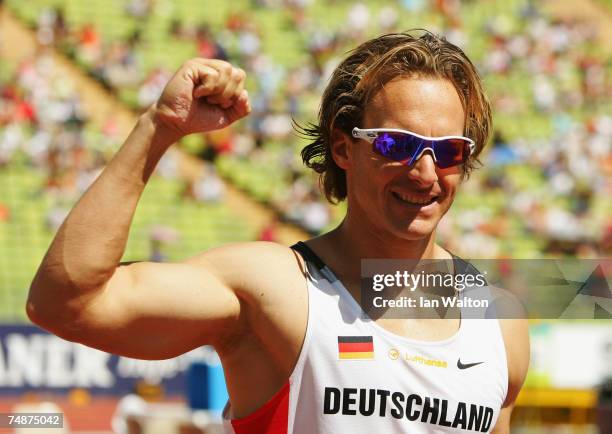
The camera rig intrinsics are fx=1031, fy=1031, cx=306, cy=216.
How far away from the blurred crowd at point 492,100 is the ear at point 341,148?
11.1m

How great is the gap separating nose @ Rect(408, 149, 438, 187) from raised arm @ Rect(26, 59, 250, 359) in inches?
19.2

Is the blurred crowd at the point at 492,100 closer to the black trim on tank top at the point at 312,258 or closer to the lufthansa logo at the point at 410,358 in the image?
the black trim on tank top at the point at 312,258

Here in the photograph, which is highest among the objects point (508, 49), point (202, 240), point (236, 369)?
point (508, 49)

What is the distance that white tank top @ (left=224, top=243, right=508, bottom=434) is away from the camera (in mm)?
2434

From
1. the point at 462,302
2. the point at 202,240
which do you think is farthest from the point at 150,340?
the point at 202,240

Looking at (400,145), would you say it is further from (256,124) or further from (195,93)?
(256,124)

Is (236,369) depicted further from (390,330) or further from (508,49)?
(508,49)

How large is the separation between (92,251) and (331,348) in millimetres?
654

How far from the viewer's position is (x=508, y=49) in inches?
716

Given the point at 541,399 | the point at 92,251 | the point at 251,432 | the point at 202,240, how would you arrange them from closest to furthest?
the point at 92,251 < the point at 251,432 < the point at 541,399 < the point at 202,240

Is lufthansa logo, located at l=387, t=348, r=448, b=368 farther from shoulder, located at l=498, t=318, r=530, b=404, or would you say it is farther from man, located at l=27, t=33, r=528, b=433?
shoulder, located at l=498, t=318, r=530, b=404

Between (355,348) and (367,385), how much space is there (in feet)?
0.30

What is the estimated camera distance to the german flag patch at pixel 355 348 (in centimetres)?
245

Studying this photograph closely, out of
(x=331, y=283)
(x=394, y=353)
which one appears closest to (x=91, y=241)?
(x=331, y=283)
